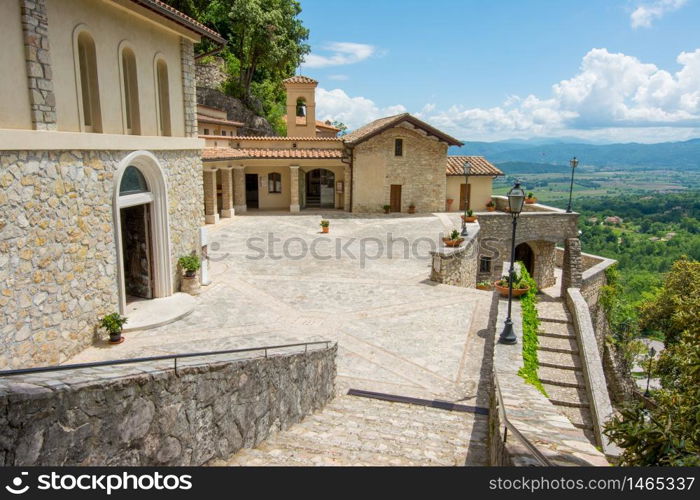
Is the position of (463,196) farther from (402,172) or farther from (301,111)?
(301,111)

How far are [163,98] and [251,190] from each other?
19238 millimetres

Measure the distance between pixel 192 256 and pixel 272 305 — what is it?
8.77ft

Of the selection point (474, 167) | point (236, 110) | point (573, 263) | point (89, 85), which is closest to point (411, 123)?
point (474, 167)

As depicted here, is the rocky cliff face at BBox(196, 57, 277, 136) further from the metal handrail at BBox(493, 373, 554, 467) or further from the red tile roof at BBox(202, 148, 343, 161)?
the metal handrail at BBox(493, 373, 554, 467)

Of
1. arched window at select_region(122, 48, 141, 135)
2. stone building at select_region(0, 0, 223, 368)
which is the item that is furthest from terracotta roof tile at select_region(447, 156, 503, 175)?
arched window at select_region(122, 48, 141, 135)

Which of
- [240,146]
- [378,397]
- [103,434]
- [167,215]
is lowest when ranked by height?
[378,397]

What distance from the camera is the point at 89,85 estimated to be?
31.3ft

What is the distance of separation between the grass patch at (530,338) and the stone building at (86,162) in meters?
8.14

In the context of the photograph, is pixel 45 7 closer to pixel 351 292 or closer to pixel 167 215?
pixel 167 215

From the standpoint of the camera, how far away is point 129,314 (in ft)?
35.8

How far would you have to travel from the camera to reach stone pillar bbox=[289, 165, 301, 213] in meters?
28.7
